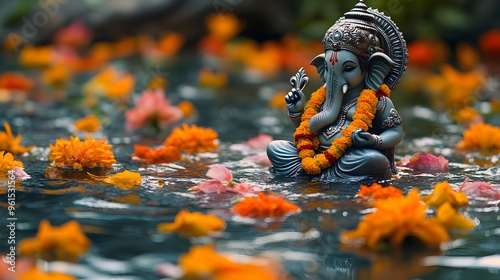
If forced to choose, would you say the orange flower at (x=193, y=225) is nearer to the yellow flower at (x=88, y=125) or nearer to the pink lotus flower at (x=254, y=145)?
the pink lotus flower at (x=254, y=145)

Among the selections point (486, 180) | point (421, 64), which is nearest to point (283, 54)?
point (421, 64)

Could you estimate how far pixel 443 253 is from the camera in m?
3.43

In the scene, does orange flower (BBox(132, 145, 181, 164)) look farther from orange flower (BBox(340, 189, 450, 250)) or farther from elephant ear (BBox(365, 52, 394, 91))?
orange flower (BBox(340, 189, 450, 250))

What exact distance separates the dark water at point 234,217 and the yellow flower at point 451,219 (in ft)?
0.17

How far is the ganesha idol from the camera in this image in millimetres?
4477

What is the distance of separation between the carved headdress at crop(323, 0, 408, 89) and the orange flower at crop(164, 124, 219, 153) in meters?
1.28

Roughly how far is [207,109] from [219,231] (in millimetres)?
4256

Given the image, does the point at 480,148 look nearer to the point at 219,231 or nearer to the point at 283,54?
the point at 219,231

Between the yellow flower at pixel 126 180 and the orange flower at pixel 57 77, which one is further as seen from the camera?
the orange flower at pixel 57 77

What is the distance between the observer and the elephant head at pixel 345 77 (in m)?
4.52

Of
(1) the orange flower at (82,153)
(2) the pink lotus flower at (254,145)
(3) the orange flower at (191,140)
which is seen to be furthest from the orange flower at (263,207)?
(2) the pink lotus flower at (254,145)

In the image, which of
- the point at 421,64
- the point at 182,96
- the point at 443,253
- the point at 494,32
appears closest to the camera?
the point at 443,253

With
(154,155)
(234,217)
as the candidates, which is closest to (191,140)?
(154,155)

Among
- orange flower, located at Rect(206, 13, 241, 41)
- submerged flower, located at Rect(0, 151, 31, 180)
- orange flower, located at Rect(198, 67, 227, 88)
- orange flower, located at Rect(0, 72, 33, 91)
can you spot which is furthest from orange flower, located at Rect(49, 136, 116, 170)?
orange flower, located at Rect(206, 13, 241, 41)
